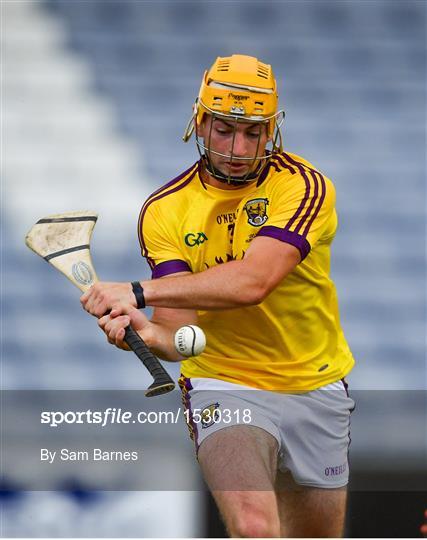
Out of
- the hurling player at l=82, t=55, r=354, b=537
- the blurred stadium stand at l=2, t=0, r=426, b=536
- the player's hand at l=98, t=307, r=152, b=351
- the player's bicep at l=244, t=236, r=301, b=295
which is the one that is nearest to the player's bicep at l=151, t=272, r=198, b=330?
the hurling player at l=82, t=55, r=354, b=537

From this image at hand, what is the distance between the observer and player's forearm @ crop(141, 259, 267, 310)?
11.1ft

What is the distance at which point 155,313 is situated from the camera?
3691 mm

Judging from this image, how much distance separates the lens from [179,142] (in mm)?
5570

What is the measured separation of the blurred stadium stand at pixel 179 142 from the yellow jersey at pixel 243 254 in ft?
5.09

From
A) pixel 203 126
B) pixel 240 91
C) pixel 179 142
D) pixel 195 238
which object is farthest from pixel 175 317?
pixel 179 142

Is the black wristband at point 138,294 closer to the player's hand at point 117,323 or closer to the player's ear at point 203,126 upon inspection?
the player's hand at point 117,323

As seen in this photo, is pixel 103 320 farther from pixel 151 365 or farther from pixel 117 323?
pixel 151 365

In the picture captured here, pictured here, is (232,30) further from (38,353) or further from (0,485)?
(0,485)

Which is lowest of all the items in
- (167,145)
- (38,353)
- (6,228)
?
(38,353)

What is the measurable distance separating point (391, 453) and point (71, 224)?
6.37 feet

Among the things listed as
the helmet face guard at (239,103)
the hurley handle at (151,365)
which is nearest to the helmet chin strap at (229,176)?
the helmet face guard at (239,103)

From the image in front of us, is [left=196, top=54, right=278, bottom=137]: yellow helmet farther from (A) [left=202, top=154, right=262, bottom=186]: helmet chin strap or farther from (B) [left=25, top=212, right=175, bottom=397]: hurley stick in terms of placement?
(B) [left=25, top=212, right=175, bottom=397]: hurley stick

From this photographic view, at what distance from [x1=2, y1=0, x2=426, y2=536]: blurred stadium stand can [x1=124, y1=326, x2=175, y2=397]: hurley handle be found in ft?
5.95

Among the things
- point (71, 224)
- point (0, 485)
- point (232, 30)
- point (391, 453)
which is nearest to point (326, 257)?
point (71, 224)
